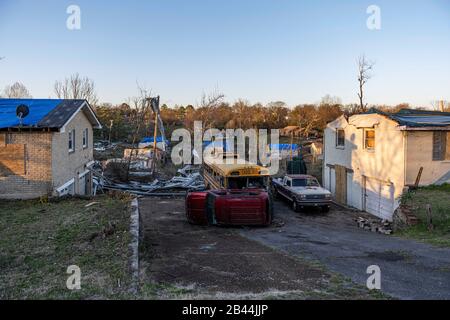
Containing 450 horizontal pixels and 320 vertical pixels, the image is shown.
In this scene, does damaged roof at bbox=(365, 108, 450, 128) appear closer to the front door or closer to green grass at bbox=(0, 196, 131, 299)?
the front door

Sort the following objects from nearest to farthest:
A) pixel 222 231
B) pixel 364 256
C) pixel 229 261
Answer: pixel 229 261, pixel 364 256, pixel 222 231

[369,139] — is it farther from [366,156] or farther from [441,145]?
[441,145]

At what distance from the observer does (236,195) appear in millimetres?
14852

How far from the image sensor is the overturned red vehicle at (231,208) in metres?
14.7

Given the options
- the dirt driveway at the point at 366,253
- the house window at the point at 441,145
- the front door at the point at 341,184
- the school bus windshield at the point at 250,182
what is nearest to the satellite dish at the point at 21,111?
the school bus windshield at the point at 250,182

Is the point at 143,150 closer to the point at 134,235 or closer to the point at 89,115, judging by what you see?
the point at 89,115

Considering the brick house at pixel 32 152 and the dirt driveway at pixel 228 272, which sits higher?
the brick house at pixel 32 152

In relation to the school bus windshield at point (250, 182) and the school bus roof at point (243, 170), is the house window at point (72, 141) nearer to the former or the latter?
the school bus roof at point (243, 170)

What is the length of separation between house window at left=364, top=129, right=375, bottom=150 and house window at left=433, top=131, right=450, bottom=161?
3.06 m

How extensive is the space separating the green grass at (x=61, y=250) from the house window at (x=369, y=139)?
12.4 m

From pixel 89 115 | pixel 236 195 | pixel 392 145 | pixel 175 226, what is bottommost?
pixel 175 226

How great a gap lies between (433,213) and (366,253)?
5.54m
